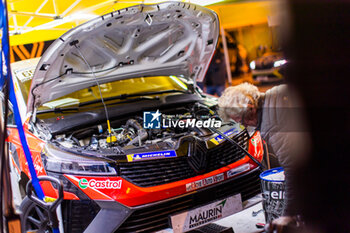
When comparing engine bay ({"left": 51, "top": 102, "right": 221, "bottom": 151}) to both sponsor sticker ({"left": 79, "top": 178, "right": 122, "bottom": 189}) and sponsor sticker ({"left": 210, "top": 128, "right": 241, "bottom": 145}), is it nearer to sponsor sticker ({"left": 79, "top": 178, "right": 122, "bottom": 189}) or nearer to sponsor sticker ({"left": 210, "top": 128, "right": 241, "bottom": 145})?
sponsor sticker ({"left": 210, "top": 128, "right": 241, "bottom": 145})

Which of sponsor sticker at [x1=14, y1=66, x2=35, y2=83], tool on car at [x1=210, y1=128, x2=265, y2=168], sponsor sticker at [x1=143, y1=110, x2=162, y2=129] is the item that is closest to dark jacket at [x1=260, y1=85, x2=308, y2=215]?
tool on car at [x1=210, y1=128, x2=265, y2=168]

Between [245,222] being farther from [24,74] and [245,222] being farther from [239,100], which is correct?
[24,74]

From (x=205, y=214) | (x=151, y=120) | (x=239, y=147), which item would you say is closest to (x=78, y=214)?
(x=205, y=214)

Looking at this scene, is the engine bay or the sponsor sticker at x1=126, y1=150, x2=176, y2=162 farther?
the engine bay

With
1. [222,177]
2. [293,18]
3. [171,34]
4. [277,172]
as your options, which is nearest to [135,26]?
[171,34]

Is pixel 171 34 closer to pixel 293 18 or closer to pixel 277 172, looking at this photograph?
pixel 277 172

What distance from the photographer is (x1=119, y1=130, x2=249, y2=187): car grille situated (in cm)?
273

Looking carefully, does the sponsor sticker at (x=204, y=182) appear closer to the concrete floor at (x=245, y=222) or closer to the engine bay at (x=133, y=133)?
the engine bay at (x=133, y=133)

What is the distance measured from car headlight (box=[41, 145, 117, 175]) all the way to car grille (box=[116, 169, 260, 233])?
37 cm

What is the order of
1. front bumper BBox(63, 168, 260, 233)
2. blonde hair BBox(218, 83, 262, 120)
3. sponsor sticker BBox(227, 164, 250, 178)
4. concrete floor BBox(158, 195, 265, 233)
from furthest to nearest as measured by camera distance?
concrete floor BBox(158, 195, 265, 233) → sponsor sticker BBox(227, 164, 250, 178) → front bumper BBox(63, 168, 260, 233) → blonde hair BBox(218, 83, 262, 120)

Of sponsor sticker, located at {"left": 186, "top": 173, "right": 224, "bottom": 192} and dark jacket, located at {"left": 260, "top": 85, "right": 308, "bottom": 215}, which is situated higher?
dark jacket, located at {"left": 260, "top": 85, "right": 308, "bottom": 215}

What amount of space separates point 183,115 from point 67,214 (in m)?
1.48

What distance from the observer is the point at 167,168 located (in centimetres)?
284

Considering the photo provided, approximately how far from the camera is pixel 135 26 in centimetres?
330
